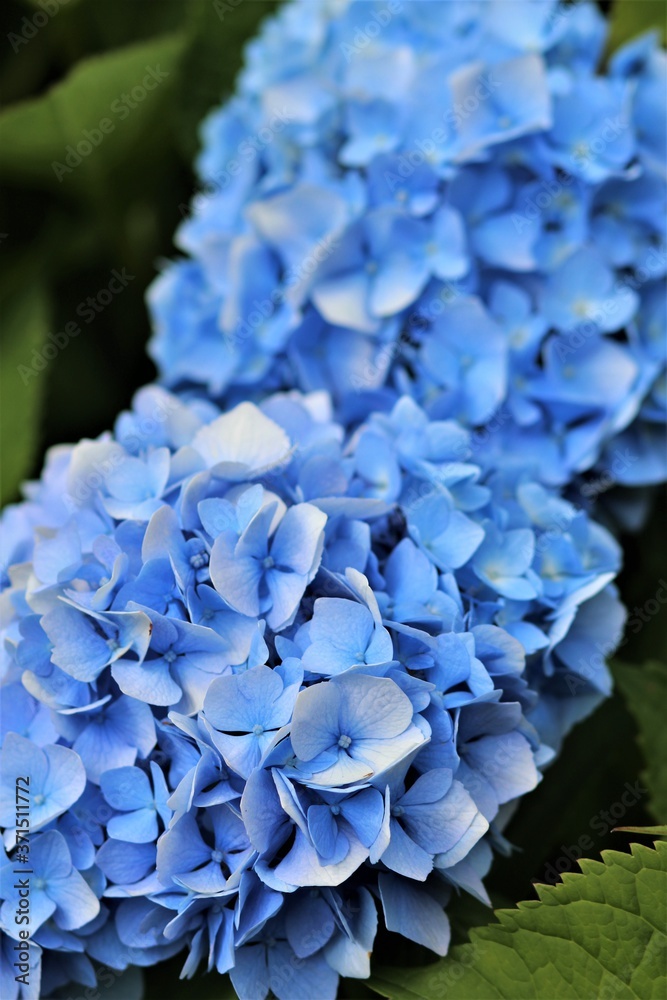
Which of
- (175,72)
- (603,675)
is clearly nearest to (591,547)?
(603,675)

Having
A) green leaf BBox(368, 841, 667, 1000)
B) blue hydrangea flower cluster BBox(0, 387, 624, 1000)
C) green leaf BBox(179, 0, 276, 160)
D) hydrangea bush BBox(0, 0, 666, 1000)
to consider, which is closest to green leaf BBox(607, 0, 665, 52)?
hydrangea bush BBox(0, 0, 666, 1000)

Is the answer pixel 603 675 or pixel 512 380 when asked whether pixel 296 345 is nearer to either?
pixel 512 380

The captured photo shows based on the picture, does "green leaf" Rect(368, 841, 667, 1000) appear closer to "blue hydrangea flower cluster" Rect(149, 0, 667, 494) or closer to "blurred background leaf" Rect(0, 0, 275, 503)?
"blue hydrangea flower cluster" Rect(149, 0, 667, 494)

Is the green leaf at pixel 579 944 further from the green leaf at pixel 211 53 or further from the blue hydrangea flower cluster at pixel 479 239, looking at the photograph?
the green leaf at pixel 211 53

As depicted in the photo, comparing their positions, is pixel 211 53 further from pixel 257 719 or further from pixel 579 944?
pixel 579 944

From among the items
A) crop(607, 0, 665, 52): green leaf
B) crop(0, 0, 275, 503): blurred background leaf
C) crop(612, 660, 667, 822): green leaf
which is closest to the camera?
crop(612, 660, 667, 822): green leaf

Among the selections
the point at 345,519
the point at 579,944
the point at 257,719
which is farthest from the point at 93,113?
the point at 579,944

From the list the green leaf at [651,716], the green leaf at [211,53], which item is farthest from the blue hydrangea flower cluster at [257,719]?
the green leaf at [211,53]

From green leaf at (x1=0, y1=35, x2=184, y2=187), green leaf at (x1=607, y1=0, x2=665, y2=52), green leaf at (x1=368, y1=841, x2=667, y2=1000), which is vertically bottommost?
green leaf at (x1=368, y1=841, x2=667, y2=1000)
